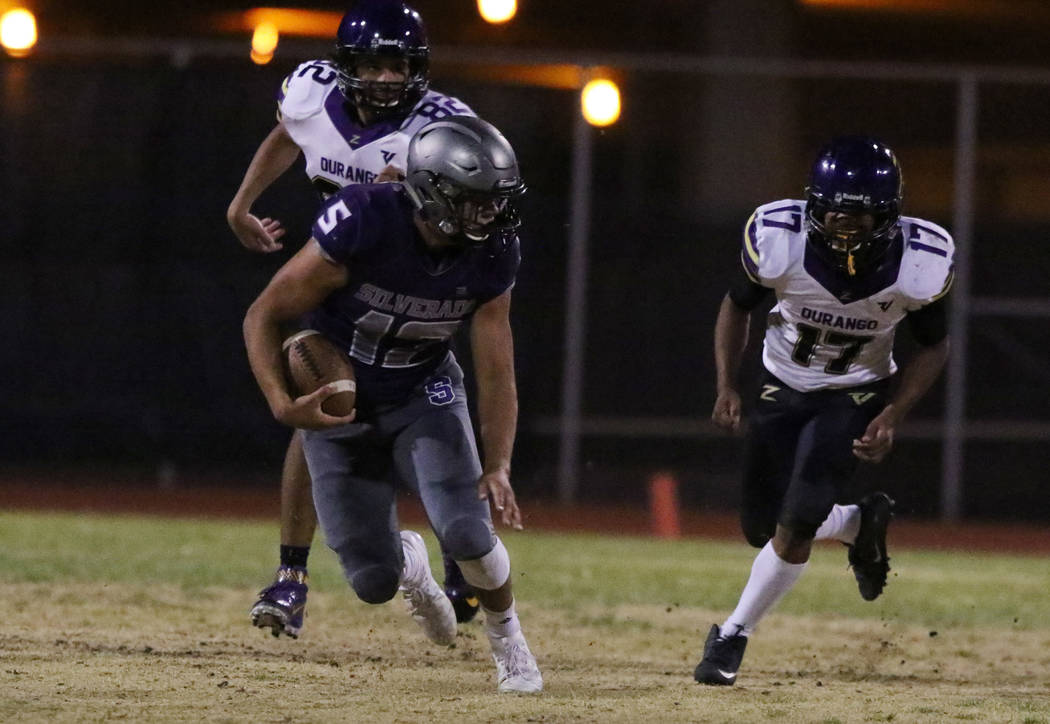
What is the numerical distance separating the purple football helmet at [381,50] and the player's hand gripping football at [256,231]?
668 mm

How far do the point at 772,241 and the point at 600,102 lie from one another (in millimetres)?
6398

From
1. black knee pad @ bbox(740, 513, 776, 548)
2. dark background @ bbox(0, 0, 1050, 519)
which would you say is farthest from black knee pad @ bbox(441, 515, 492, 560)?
dark background @ bbox(0, 0, 1050, 519)

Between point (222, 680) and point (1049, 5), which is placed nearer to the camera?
point (222, 680)

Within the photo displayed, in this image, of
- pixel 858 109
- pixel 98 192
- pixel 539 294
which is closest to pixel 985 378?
pixel 858 109

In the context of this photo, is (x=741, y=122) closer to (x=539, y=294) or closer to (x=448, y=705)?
(x=539, y=294)

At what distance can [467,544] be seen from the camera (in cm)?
549

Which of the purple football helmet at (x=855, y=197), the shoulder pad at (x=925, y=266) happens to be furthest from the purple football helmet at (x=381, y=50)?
the shoulder pad at (x=925, y=266)

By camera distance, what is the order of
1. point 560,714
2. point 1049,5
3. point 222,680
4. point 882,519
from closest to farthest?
1. point 560,714
2. point 222,680
3. point 882,519
4. point 1049,5

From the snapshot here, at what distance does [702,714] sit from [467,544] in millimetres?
893

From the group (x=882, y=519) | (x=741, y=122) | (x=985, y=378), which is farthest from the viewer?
(x=741, y=122)

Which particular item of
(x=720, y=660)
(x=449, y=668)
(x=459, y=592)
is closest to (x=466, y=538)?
(x=449, y=668)

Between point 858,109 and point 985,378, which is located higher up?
point 858,109

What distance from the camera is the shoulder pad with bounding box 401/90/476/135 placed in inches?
253

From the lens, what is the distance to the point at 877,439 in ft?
20.2
